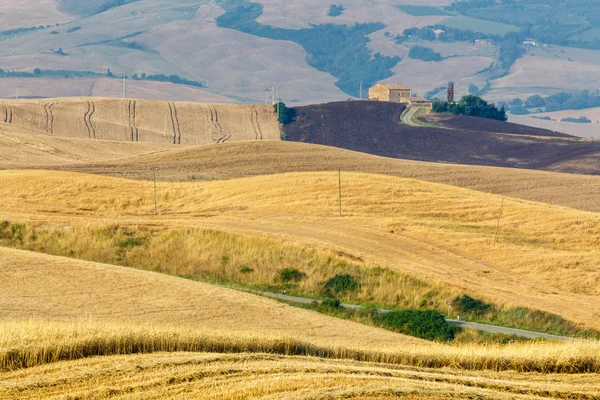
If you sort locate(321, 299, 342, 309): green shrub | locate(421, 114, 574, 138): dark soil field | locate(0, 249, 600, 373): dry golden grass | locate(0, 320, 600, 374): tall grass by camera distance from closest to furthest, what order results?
locate(0, 320, 600, 374): tall grass, locate(0, 249, 600, 373): dry golden grass, locate(321, 299, 342, 309): green shrub, locate(421, 114, 574, 138): dark soil field

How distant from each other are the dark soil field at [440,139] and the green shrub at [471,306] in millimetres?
65092

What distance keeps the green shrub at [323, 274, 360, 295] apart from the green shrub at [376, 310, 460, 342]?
487cm

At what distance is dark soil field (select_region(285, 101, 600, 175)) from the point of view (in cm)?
10225

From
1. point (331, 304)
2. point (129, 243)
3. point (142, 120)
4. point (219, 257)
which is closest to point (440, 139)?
point (142, 120)

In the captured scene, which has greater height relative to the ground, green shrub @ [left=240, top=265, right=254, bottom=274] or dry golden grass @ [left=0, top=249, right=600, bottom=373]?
dry golden grass @ [left=0, top=249, right=600, bottom=373]

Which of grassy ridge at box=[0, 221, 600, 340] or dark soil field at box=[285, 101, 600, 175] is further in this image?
dark soil field at box=[285, 101, 600, 175]

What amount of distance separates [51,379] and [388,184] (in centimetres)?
4163

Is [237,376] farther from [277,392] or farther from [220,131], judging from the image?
[220,131]

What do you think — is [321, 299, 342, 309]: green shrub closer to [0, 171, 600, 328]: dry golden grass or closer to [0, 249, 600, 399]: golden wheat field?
[0, 171, 600, 328]: dry golden grass

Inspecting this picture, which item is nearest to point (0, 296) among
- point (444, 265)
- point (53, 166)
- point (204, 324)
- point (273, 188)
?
point (204, 324)

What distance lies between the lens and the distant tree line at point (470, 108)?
13475 centimetres

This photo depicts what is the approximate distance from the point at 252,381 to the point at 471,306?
19.2 meters

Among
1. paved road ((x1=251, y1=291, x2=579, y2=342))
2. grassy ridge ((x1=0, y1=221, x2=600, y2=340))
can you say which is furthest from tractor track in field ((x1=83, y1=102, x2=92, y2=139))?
paved road ((x1=251, y1=291, x2=579, y2=342))

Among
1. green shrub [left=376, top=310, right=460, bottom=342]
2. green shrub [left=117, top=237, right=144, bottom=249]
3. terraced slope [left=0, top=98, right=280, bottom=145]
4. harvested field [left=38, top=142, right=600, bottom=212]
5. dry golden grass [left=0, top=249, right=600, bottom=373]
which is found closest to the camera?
dry golden grass [left=0, top=249, right=600, bottom=373]
